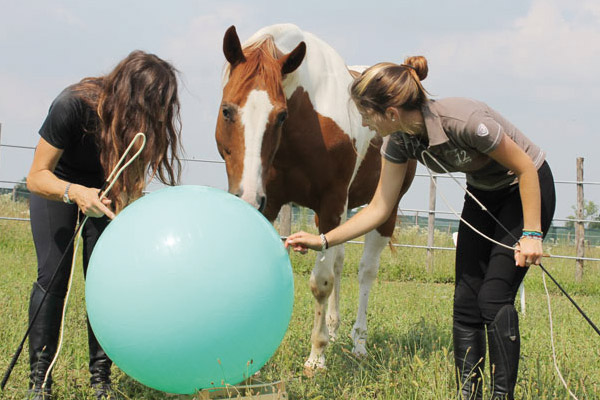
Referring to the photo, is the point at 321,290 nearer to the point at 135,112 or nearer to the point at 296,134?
the point at 296,134

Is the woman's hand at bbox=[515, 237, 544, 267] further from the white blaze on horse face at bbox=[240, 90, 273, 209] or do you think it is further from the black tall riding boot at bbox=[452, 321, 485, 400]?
the white blaze on horse face at bbox=[240, 90, 273, 209]

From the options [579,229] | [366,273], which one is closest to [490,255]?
[366,273]

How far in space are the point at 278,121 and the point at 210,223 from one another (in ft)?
4.86

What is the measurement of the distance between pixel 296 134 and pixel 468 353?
2006mm

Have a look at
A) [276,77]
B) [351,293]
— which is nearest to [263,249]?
[276,77]

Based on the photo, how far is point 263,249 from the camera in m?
2.41

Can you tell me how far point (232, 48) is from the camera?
3.77 meters

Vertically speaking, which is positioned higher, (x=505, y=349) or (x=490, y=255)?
(x=490, y=255)

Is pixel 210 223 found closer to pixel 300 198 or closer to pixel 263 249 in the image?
pixel 263 249

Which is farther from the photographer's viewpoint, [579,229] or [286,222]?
[286,222]

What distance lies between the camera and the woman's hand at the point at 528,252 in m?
2.57

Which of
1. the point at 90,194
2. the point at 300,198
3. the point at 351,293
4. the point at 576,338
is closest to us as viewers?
the point at 90,194

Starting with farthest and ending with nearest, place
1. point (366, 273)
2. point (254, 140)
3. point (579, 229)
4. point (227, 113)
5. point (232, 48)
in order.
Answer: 1. point (579, 229)
2. point (366, 273)
3. point (232, 48)
4. point (227, 113)
5. point (254, 140)

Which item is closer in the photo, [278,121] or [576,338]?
[278,121]
